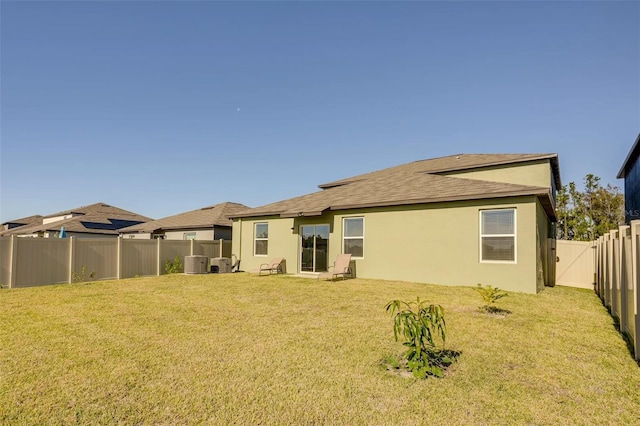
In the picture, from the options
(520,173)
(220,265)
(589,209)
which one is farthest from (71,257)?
(589,209)

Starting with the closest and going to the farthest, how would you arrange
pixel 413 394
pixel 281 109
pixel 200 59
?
pixel 413 394 → pixel 200 59 → pixel 281 109

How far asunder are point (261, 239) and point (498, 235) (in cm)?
1089

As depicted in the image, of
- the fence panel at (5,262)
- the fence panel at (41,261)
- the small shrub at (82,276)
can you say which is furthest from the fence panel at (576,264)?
the fence panel at (5,262)

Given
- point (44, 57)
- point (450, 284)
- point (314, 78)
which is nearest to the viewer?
point (450, 284)

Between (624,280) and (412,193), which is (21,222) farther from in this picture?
(624,280)

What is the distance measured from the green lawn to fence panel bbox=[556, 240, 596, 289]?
671cm

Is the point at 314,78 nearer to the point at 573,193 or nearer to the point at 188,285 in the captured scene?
the point at 188,285

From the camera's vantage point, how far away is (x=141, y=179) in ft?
94.1

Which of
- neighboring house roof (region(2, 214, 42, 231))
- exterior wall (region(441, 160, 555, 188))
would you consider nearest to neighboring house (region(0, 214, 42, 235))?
neighboring house roof (region(2, 214, 42, 231))

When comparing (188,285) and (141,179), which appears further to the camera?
(141,179)

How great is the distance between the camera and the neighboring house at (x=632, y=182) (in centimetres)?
2170

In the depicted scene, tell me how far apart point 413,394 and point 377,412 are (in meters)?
0.58

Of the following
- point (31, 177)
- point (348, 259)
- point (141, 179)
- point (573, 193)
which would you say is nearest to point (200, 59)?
point (348, 259)

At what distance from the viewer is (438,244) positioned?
11.8m
